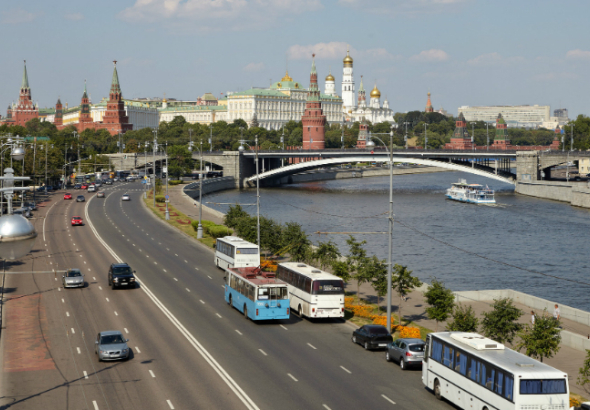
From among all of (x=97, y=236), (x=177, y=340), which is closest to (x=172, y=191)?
(x=97, y=236)

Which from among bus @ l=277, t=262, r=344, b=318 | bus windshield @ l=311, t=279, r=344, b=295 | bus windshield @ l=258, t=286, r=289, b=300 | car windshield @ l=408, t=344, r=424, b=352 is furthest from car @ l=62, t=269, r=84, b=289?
car windshield @ l=408, t=344, r=424, b=352

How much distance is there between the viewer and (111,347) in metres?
27.0

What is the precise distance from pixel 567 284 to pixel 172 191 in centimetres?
6987

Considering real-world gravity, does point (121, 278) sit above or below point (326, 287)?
below

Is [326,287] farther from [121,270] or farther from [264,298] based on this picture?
[121,270]

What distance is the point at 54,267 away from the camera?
47594 millimetres

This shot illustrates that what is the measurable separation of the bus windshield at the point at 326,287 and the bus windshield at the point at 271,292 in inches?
57.6

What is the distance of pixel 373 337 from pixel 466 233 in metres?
49.6

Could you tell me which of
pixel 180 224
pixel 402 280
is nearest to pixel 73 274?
pixel 402 280

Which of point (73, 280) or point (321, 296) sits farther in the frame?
point (73, 280)

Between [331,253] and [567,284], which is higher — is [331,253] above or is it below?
above

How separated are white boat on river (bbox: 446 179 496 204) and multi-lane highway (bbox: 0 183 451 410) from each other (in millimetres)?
67131

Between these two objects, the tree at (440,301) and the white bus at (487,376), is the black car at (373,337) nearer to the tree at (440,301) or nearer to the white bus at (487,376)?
the tree at (440,301)

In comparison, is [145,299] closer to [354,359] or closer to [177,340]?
[177,340]
